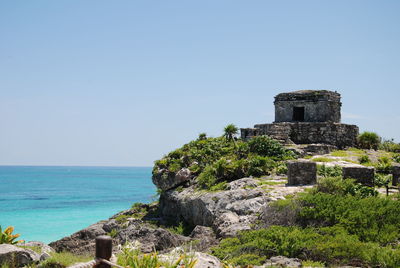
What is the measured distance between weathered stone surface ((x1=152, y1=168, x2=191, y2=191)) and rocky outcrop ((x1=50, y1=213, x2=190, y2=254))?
214 cm

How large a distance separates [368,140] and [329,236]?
1843cm

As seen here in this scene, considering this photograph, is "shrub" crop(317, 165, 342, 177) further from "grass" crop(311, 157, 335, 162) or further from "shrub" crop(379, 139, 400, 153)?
"shrub" crop(379, 139, 400, 153)

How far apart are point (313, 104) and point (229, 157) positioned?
29.1 feet

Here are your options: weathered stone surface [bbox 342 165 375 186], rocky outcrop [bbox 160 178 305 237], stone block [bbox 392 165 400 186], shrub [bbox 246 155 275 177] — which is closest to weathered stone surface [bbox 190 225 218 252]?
rocky outcrop [bbox 160 178 305 237]

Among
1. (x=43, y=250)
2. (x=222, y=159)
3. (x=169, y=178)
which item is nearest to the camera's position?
(x=43, y=250)

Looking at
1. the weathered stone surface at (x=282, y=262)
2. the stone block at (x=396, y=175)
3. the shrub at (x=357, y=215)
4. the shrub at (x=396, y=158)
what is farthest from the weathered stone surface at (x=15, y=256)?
the shrub at (x=396, y=158)

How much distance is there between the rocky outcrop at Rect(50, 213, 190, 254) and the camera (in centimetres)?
1212

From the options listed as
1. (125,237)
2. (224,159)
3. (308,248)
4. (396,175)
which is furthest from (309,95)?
(308,248)

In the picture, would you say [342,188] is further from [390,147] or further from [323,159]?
[390,147]

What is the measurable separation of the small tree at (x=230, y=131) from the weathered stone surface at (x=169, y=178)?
4216 millimetres

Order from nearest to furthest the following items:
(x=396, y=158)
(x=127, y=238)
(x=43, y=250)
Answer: (x=43, y=250) → (x=127, y=238) → (x=396, y=158)

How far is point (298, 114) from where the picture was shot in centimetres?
2633

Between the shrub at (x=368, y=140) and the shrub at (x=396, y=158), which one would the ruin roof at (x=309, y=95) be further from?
the shrub at (x=396, y=158)

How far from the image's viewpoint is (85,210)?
5062cm
